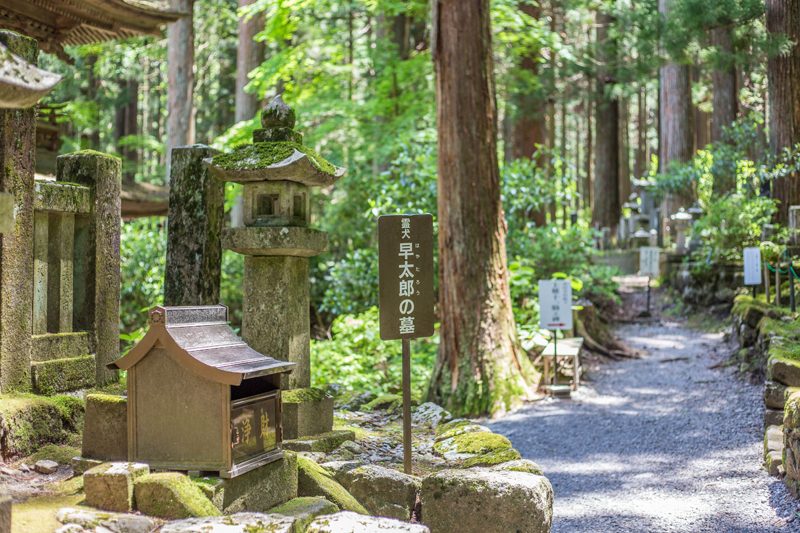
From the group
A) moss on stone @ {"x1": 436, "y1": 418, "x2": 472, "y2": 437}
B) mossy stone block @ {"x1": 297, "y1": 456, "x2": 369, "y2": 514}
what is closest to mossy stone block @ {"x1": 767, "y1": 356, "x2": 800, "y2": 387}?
moss on stone @ {"x1": 436, "y1": 418, "x2": 472, "y2": 437}

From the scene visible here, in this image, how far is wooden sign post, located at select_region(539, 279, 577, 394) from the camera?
11375 millimetres

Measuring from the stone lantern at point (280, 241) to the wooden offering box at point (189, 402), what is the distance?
5.23ft

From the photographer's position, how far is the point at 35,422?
18.2 feet

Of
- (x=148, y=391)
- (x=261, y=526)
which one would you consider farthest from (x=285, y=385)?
(x=261, y=526)

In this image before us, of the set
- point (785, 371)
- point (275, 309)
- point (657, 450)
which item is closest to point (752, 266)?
point (785, 371)

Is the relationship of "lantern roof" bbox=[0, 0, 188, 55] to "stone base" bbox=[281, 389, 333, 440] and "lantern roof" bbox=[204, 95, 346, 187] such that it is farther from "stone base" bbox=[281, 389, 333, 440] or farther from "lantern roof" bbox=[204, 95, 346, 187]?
"stone base" bbox=[281, 389, 333, 440]

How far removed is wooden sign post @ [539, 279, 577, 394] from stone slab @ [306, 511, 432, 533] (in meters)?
7.52

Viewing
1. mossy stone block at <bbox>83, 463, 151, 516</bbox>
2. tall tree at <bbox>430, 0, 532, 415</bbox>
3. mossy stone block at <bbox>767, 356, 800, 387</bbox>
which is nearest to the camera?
mossy stone block at <bbox>83, 463, 151, 516</bbox>

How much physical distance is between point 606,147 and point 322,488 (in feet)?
77.5

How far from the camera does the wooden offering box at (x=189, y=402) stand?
4391mm

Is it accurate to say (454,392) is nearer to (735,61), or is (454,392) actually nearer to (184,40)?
(735,61)

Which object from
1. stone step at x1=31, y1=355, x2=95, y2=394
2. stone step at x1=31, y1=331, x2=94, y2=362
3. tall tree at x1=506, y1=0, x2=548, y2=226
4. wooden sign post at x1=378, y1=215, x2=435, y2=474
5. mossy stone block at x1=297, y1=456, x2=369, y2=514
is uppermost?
tall tree at x1=506, y1=0, x2=548, y2=226

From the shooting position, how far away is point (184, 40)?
18.0 metres

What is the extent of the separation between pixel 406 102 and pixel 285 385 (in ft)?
35.1
